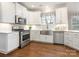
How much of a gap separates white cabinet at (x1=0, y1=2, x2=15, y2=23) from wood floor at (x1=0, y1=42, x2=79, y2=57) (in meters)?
0.71

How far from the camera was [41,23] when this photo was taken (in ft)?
6.91

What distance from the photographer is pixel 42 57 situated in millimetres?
2061

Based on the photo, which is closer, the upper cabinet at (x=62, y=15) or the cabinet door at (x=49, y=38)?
the upper cabinet at (x=62, y=15)

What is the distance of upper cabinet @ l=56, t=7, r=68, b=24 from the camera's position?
2.03 m

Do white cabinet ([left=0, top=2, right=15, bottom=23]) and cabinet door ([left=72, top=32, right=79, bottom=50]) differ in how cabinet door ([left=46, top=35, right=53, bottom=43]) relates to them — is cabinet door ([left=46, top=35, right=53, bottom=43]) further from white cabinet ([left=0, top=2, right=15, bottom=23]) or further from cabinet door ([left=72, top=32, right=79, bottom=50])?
white cabinet ([left=0, top=2, right=15, bottom=23])

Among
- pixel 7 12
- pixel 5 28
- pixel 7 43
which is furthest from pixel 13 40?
pixel 7 12

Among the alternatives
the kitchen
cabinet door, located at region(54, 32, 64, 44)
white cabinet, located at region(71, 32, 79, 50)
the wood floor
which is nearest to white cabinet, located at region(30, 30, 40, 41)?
the kitchen

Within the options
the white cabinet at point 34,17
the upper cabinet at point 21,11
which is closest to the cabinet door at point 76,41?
the white cabinet at point 34,17

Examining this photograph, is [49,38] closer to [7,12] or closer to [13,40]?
[13,40]

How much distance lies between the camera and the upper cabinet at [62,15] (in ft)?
6.65

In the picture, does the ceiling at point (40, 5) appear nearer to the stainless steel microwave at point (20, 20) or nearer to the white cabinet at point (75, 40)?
the stainless steel microwave at point (20, 20)

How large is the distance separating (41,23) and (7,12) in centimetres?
79

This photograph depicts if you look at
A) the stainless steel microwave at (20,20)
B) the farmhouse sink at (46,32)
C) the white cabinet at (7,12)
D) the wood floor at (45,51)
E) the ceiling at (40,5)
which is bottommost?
the wood floor at (45,51)

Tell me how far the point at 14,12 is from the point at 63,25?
111 cm
